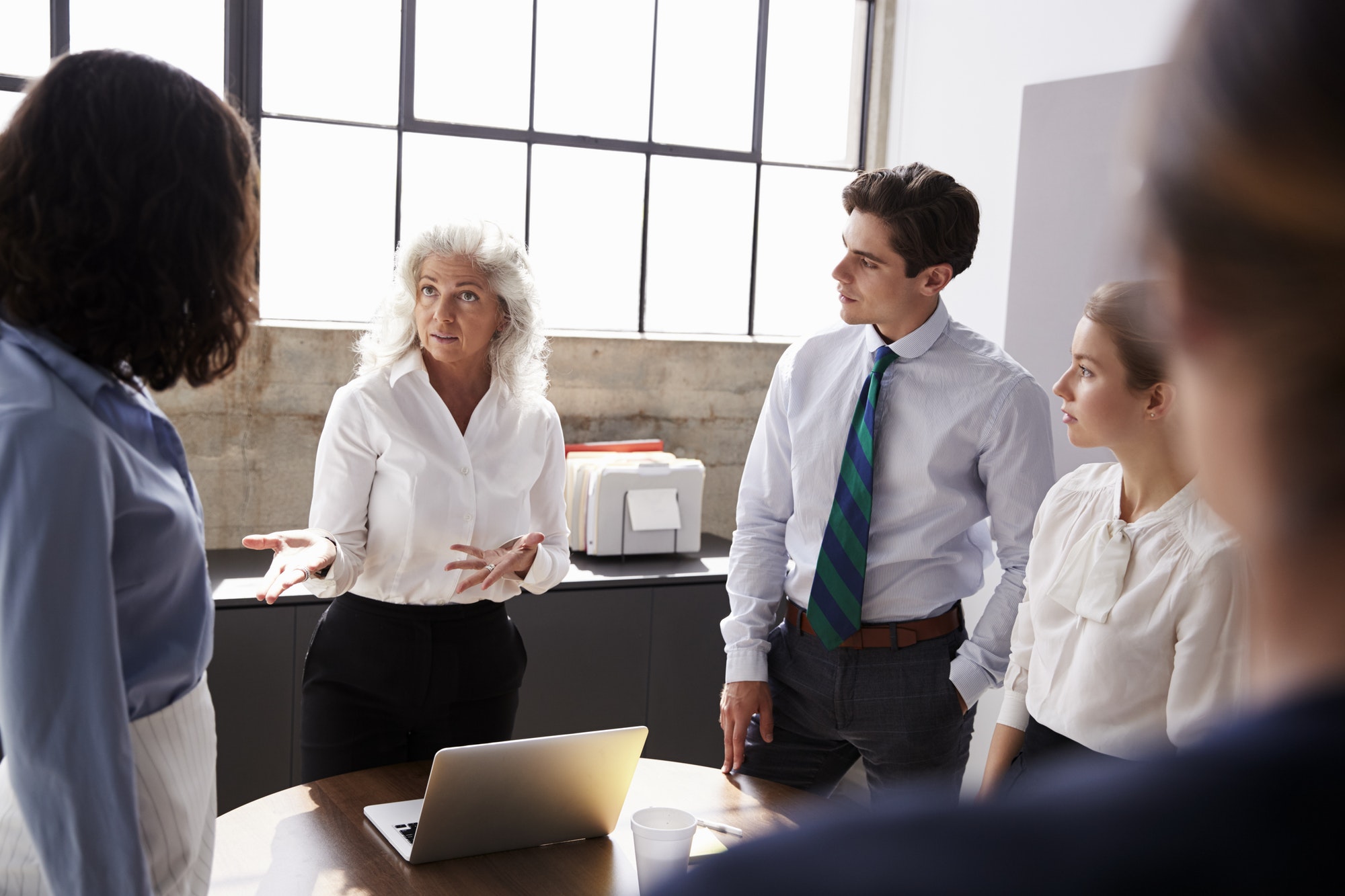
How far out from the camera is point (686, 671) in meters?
3.89

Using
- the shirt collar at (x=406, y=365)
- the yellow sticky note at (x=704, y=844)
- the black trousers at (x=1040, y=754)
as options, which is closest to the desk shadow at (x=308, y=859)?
the yellow sticky note at (x=704, y=844)

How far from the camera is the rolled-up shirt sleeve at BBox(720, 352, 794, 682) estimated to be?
2.51 m

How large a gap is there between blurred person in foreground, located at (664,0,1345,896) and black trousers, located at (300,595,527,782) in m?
2.19

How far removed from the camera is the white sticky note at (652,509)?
3.95 meters

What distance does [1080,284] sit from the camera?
385 centimetres

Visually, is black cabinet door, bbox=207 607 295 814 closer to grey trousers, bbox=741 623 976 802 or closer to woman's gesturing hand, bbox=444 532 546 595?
woman's gesturing hand, bbox=444 532 546 595

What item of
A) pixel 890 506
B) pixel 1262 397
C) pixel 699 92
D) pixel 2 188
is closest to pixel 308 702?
pixel 890 506

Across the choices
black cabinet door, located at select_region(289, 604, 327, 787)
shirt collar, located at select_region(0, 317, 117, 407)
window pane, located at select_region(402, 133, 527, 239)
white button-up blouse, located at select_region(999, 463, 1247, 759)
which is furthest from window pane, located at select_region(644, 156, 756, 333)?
shirt collar, located at select_region(0, 317, 117, 407)

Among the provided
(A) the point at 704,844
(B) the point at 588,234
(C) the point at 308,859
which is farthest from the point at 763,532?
(B) the point at 588,234

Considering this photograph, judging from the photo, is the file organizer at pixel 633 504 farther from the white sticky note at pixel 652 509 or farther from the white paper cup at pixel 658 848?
the white paper cup at pixel 658 848

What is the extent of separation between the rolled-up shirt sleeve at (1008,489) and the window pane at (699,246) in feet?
8.14

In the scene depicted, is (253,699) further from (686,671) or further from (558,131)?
(558,131)

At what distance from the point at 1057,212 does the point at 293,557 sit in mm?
2998

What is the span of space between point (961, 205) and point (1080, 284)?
1.65 meters
